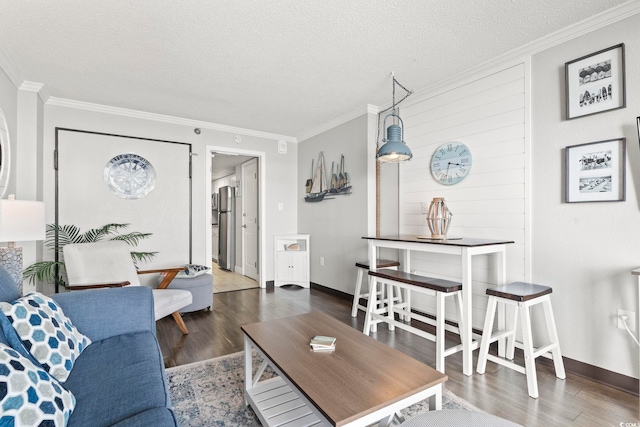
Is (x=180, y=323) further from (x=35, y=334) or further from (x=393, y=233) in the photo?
(x=393, y=233)

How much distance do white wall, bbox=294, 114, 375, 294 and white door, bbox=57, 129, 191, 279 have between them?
5.78 ft

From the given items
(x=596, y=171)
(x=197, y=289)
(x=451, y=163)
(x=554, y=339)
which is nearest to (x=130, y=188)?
(x=197, y=289)

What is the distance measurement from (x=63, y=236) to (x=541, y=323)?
464cm

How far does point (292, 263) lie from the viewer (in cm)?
468

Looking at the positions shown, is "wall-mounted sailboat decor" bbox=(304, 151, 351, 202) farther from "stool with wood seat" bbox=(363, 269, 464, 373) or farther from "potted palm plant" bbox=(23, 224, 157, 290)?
"potted palm plant" bbox=(23, 224, 157, 290)

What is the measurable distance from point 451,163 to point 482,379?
180 centimetres

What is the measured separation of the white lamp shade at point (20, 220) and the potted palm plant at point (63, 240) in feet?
3.05

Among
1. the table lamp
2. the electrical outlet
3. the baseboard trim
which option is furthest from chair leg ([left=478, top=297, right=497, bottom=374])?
the table lamp

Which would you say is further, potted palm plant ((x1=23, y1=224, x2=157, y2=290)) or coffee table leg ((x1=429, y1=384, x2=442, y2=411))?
potted palm plant ((x1=23, y1=224, x2=157, y2=290))


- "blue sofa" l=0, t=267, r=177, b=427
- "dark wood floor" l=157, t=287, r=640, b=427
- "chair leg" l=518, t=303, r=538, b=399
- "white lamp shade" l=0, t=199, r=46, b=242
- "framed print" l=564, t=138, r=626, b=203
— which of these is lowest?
"dark wood floor" l=157, t=287, r=640, b=427

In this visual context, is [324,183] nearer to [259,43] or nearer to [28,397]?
[259,43]

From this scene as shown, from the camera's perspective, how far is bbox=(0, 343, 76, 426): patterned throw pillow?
0.85m

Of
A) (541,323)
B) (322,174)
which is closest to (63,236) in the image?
(322,174)

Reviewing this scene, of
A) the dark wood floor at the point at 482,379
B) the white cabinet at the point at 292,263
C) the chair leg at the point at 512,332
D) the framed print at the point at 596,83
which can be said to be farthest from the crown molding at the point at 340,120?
the chair leg at the point at 512,332
